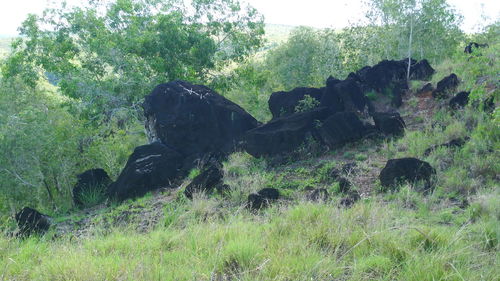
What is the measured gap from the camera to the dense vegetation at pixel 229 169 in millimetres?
4223

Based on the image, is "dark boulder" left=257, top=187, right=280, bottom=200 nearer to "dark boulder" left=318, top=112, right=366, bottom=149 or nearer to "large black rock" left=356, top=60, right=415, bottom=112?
"dark boulder" left=318, top=112, right=366, bottom=149

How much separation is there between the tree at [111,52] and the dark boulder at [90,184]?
3.50 meters

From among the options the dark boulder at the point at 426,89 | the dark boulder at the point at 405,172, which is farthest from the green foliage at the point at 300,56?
the dark boulder at the point at 405,172

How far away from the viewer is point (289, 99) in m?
14.2

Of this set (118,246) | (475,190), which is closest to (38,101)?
(118,246)

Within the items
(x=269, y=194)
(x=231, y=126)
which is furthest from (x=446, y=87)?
(x=269, y=194)

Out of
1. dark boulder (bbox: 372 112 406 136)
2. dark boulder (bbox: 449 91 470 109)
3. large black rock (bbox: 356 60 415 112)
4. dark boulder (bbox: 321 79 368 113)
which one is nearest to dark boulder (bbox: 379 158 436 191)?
dark boulder (bbox: 372 112 406 136)

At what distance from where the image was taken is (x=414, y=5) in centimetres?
1844

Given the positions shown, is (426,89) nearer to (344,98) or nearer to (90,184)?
(344,98)

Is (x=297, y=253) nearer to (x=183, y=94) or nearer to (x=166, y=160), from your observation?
(x=166, y=160)

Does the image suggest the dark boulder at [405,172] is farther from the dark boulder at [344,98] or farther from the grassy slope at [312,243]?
the dark boulder at [344,98]

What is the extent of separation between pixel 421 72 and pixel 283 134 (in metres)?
7.90

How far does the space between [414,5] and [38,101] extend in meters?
17.8

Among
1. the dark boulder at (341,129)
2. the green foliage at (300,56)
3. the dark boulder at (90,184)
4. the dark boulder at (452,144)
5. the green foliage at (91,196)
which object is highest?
the green foliage at (300,56)
